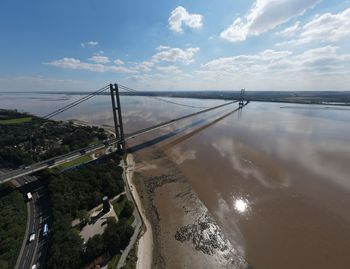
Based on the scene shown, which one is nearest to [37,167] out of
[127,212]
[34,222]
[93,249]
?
[34,222]

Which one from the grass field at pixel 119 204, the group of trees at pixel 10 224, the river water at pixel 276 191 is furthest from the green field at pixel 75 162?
the grass field at pixel 119 204

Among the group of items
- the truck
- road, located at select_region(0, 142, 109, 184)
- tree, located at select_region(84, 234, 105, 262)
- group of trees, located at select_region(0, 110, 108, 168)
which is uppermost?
road, located at select_region(0, 142, 109, 184)

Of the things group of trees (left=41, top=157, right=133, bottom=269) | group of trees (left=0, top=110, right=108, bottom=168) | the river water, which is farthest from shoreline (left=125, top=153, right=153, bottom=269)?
group of trees (left=0, top=110, right=108, bottom=168)

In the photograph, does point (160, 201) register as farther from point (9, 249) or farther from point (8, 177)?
point (8, 177)

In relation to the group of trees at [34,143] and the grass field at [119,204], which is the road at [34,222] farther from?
the group of trees at [34,143]

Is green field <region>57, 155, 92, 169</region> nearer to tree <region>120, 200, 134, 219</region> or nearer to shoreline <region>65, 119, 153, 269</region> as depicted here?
shoreline <region>65, 119, 153, 269</region>
